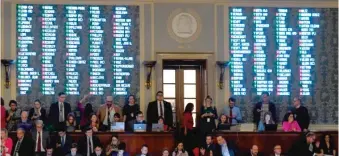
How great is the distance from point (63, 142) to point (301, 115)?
229 inches

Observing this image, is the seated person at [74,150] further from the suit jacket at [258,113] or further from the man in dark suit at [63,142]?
the suit jacket at [258,113]

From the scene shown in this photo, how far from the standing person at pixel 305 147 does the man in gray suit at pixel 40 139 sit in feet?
17.7

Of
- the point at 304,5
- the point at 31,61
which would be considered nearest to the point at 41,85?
the point at 31,61

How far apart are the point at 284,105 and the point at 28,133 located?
22.1 feet

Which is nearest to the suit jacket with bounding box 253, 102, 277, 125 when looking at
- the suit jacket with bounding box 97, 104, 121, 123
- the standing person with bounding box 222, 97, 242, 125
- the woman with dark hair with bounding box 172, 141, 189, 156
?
the standing person with bounding box 222, 97, 242, 125

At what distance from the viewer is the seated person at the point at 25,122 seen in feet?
58.8

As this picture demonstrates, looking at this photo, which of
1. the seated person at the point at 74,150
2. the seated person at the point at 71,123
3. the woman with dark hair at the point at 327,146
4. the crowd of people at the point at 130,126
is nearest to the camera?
the seated person at the point at 74,150

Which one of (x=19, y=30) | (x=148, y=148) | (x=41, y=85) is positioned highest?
(x=19, y=30)

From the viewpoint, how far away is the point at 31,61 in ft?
66.4

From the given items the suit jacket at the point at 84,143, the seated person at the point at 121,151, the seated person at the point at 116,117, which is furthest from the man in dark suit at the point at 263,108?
the suit jacket at the point at 84,143

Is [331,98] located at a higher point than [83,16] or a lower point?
lower

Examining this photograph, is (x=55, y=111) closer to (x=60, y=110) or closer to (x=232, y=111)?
(x=60, y=110)

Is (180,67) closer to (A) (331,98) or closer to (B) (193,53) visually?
(B) (193,53)

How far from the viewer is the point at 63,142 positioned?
698 inches
